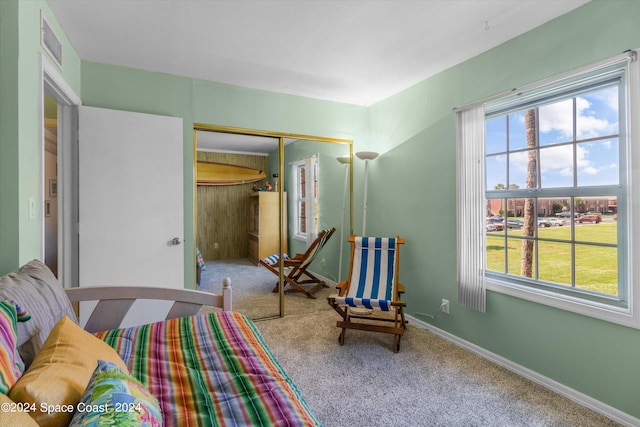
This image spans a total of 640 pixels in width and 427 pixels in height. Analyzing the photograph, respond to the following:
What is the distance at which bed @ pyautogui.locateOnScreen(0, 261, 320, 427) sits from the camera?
2.95 feet

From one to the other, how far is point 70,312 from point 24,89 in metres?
Result: 1.20

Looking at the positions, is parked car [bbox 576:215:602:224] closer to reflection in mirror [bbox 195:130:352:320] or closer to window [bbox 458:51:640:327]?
window [bbox 458:51:640:327]

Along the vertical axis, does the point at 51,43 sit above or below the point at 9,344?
above

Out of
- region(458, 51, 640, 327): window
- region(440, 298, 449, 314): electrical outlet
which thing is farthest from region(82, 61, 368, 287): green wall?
region(440, 298, 449, 314): electrical outlet

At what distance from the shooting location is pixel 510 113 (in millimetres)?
2566

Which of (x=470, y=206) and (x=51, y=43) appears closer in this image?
(x=51, y=43)

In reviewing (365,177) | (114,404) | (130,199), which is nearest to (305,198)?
(365,177)

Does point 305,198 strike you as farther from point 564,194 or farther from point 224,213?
point 564,194

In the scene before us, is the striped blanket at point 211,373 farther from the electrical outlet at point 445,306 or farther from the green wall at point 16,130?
the electrical outlet at point 445,306

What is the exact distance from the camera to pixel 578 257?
217 cm

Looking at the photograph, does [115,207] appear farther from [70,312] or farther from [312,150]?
[312,150]

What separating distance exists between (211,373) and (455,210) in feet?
7.90

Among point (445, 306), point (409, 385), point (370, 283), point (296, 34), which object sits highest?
point (296, 34)

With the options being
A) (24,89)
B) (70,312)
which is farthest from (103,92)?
(70,312)
